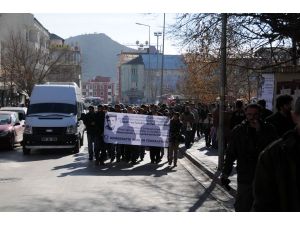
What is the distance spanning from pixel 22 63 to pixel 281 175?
168 ft

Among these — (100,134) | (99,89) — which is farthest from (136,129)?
(99,89)

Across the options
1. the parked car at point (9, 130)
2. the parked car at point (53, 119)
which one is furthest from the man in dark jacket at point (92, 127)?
the parked car at point (9, 130)

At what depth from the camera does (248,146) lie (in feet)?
21.7

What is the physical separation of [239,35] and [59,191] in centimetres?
781

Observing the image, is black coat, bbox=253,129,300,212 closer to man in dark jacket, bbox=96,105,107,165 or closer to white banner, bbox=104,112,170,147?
man in dark jacket, bbox=96,105,107,165

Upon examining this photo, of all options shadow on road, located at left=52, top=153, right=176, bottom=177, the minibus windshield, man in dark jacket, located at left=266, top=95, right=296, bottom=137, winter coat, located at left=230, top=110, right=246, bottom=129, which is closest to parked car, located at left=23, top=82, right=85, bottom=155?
the minibus windshield

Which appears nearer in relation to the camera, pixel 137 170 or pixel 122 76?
pixel 137 170

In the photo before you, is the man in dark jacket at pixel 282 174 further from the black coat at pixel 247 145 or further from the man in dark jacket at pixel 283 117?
the man in dark jacket at pixel 283 117

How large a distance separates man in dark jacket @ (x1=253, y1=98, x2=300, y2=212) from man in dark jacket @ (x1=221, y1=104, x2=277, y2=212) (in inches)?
118

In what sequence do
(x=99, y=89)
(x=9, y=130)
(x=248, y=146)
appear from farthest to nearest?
(x=99, y=89) < (x=9, y=130) < (x=248, y=146)

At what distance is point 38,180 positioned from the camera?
13.1 metres

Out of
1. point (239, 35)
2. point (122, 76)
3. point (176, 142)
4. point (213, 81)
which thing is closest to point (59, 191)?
point (176, 142)

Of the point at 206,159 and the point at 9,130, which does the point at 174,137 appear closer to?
the point at 206,159

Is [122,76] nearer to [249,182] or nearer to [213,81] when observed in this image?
[213,81]
